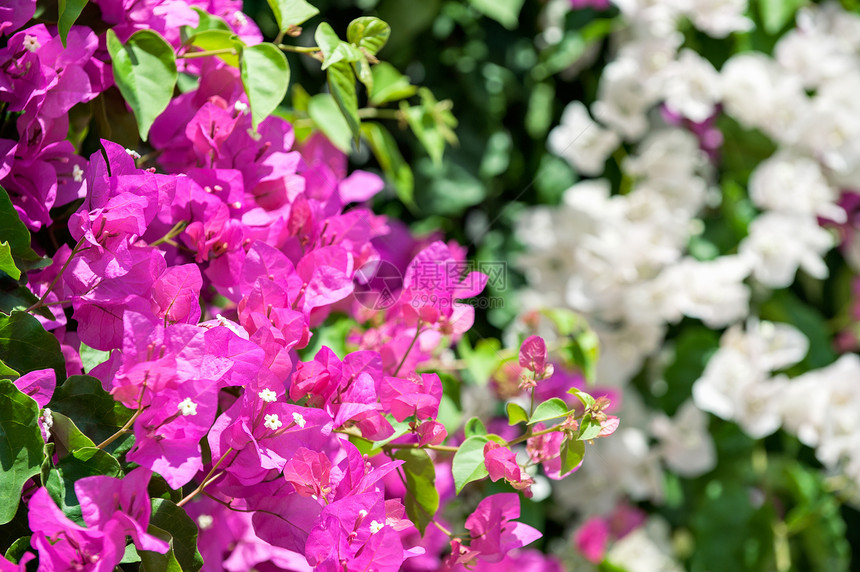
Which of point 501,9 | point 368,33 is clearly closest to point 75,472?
point 368,33

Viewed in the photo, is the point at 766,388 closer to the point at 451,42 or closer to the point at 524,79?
the point at 524,79

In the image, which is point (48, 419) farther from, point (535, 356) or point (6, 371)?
point (535, 356)

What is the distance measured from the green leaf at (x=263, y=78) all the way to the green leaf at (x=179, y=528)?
216 mm

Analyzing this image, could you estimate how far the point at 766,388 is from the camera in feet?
3.45

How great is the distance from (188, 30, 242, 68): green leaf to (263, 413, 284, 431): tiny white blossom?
0.24 meters

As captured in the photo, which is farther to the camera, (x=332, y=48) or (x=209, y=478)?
(x=332, y=48)

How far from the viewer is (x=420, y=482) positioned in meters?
0.43

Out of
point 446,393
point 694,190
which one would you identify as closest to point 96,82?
point 446,393

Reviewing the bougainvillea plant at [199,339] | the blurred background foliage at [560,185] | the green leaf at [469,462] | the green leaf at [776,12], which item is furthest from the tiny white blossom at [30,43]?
the green leaf at [776,12]

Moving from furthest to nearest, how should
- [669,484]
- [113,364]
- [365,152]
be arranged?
[669,484] < [365,152] < [113,364]

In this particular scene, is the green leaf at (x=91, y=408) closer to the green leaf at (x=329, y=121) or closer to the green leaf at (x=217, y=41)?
the green leaf at (x=217, y=41)

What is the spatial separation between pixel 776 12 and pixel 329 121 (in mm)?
814

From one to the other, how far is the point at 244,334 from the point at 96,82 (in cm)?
20

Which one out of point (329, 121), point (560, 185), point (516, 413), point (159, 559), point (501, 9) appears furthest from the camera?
point (560, 185)
